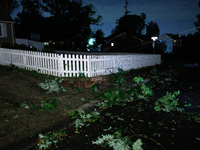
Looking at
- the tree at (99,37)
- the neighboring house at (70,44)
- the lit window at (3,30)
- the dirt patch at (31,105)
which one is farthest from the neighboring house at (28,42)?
the tree at (99,37)

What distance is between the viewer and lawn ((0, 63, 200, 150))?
3297mm

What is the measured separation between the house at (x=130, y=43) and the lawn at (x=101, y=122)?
1371 inches

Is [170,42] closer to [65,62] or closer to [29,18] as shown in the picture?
[29,18]

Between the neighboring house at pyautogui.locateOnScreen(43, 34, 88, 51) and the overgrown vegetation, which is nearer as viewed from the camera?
the overgrown vegetation

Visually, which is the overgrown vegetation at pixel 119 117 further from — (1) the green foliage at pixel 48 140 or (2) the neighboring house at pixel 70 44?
(2) the neighboring house at pixel 70 44

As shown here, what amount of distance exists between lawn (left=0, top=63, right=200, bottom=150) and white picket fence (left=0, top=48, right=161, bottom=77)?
5.85 ft

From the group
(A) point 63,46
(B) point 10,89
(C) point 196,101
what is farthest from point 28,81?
(A) point 63,46

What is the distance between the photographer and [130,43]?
40562mm

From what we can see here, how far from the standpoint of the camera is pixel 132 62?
1214cm

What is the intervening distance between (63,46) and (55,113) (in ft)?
145

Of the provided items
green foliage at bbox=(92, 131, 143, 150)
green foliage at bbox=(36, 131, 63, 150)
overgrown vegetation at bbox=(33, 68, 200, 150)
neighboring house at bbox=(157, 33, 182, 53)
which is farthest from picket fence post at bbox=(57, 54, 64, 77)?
neighboring house at bbox=(157, 33, 182, 53)

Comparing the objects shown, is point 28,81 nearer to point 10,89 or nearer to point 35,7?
point 10,89

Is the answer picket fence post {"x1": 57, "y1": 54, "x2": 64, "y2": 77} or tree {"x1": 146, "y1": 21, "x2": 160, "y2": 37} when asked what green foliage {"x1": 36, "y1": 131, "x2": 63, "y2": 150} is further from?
tree {"x1": 146, "y1": 21, "x2": 160, "y2": 37}

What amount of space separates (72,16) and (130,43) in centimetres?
2039
